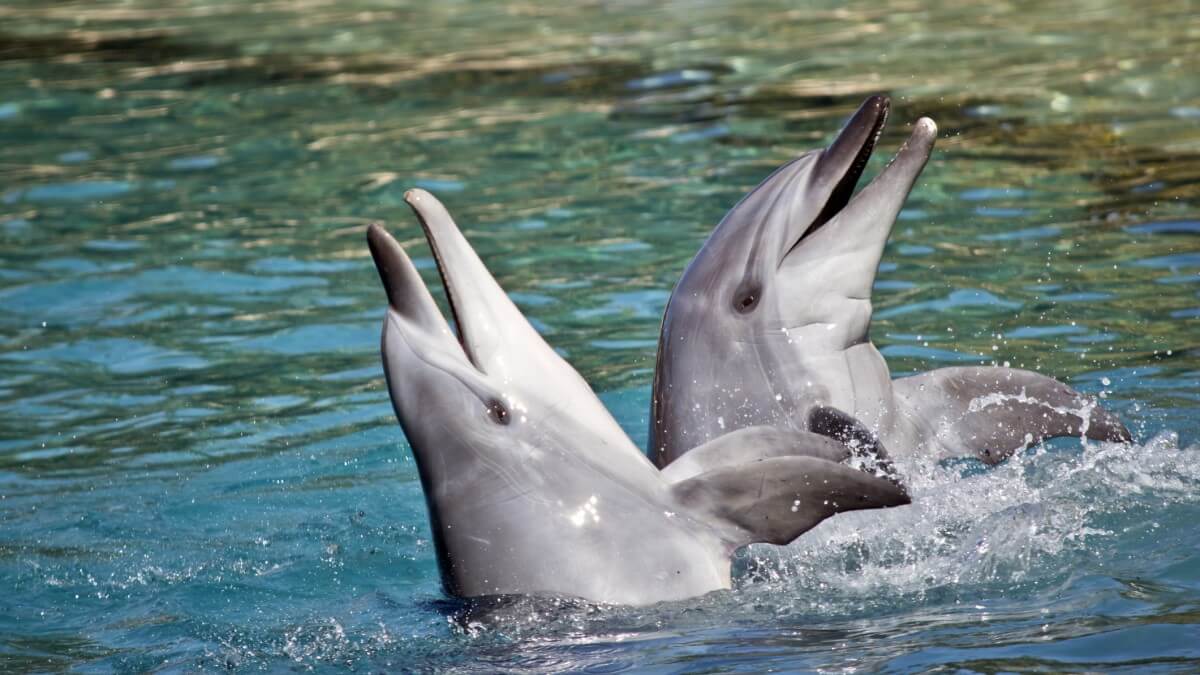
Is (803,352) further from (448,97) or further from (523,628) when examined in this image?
(448,97)

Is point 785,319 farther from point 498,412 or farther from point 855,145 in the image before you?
point 498,412

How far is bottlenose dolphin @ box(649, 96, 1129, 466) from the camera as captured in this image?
5469mm

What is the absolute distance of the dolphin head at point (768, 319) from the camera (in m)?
5.51

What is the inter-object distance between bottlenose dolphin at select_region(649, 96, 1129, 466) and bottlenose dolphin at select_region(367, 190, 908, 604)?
83cm

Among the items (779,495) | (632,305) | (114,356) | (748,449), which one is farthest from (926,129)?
(114,356)

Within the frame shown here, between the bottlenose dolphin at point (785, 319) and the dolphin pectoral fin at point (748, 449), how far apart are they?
0.60 meters

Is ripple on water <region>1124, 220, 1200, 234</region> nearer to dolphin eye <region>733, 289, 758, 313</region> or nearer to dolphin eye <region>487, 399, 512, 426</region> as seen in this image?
dolphin eye <region>733, 289, 758, 313</region>

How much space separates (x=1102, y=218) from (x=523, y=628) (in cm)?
590

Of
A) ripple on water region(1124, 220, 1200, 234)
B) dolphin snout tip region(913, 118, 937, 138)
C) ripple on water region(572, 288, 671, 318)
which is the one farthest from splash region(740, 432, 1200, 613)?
ripple on water region(1124, 220, 1200, 234)

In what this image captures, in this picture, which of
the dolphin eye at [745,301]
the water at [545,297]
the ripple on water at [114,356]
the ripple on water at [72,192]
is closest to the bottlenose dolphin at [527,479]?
the water at [545,297]

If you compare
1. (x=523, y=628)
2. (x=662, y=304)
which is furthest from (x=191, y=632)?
(x=662, y=304)

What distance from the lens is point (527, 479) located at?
470 cm

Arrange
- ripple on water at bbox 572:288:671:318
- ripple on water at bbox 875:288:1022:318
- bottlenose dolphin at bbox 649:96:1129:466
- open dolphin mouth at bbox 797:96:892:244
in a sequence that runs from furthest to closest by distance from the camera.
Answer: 1. ripple on water at bbox 572:288:671:318
2. ripple on water at bbox 875:288:1022:318
3. bottlenose dolphin at bbox 649:96:1129:466
4. open dolphin mouth at bbox 797:96:892:244

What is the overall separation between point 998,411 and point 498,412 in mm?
2100
